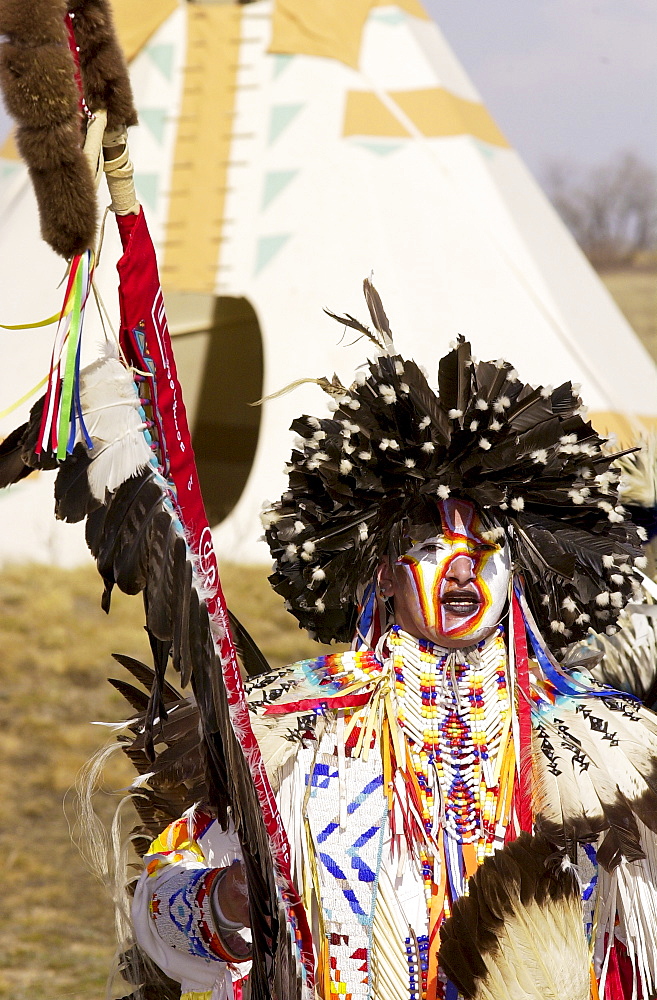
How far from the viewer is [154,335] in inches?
52.7

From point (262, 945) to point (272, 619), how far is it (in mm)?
5001

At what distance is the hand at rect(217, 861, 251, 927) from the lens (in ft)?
5.30

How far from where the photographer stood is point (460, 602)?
5.82 ft

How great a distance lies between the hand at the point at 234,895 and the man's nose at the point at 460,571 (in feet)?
1.69

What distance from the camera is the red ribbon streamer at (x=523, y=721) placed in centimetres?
175

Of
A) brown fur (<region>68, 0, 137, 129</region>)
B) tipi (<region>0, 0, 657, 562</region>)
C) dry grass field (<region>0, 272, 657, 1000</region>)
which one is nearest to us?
brown fur (<region>68, 0, 137, 129</region>)

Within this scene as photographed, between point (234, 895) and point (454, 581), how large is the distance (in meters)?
0.55

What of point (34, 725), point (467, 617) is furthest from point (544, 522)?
point (34, 725)

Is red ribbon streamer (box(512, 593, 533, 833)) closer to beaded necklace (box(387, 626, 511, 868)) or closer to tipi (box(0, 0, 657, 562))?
beaded necklace (box(387, 626, 511, 868))

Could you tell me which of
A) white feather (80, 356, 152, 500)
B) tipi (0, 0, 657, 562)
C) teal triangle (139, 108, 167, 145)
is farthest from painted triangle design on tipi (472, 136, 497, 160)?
white feather (80, 356, 152, 500)

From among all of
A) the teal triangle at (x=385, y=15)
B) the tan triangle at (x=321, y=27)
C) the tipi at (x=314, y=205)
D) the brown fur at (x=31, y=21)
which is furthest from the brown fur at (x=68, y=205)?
the teal triangle at (x=385, y=15)

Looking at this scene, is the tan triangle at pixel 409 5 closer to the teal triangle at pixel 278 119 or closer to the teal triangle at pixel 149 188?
the teal triangle at pixel 278 119

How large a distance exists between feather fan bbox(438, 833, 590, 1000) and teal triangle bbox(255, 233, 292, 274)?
17.9 ft

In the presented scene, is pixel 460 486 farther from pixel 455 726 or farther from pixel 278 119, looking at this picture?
pixel 278 119
